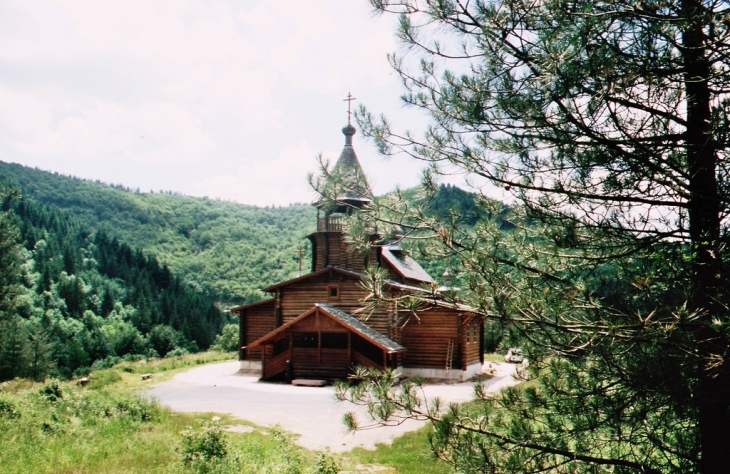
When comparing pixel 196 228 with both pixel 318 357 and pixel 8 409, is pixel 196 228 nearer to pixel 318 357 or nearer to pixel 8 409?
pixel 318 357

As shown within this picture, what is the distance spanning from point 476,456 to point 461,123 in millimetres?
3127

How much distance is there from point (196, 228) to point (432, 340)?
5616 inches

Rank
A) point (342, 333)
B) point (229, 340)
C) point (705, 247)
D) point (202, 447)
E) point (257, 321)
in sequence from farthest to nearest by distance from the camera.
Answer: point (229, 340) < point (257, 321) < point (342, 333) < point (202, 447) < point (705, 247)

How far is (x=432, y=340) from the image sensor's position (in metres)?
24.0

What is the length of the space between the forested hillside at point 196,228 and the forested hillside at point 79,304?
21.0m

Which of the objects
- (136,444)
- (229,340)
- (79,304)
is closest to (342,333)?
(136,444)

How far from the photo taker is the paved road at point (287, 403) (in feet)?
41.9

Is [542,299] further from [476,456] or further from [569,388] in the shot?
[476,456]

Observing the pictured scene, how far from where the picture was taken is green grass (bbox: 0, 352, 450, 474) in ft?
28.9

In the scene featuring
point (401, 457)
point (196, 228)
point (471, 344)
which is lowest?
point (401, 457)

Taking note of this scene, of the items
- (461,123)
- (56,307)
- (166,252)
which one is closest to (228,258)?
(166,252)

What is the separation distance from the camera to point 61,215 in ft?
386

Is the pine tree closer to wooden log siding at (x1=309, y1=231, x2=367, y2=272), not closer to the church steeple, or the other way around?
the church steeple

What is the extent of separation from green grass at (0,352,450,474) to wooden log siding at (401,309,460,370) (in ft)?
35.1
